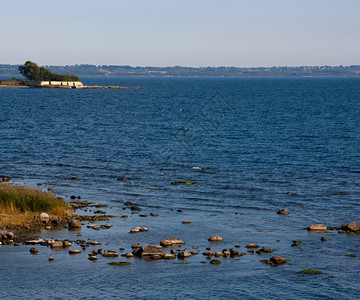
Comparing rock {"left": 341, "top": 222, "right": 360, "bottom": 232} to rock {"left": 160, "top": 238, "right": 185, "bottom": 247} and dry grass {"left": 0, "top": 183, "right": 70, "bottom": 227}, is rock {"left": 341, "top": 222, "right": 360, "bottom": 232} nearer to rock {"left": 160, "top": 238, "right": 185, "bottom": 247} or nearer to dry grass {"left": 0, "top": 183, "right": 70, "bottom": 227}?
rock {"left": 160, "top": 238, "right": 185, "bottom": 247}

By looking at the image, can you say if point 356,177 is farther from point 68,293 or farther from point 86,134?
point 86,134

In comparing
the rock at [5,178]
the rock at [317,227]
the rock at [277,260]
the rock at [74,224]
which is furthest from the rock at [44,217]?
the rock at [317,227]

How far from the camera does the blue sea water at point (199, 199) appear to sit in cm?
2873

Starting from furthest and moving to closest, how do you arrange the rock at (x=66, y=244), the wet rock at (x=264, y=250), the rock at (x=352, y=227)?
1. the rock at (x=352, y=227)
2. the rock at (x=66, y=244)
3. the wet rock at (x=264, y=250)

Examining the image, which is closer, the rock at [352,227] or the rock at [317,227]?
the rock at [352,227]

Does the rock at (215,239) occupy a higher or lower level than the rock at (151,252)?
lower

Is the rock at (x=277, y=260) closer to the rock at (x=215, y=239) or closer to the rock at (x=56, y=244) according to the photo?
the rock at (x=215, y=239)

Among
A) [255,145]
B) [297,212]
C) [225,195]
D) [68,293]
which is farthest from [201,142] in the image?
[68,293]

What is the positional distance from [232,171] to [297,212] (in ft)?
65.5

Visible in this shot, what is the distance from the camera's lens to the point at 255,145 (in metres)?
89.4

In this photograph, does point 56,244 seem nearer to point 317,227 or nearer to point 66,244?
point 66,244

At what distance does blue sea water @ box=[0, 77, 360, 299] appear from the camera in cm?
2873

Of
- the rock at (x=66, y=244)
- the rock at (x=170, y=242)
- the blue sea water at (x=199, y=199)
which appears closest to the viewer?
the blue sea water at (x=199, y=199)

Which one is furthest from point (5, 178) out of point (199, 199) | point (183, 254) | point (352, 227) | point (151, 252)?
point (352, 227)
